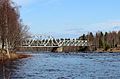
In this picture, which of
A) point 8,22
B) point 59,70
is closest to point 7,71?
point 59,70

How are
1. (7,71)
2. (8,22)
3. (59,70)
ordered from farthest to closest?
(8,22) < (59,70) < (7,71)

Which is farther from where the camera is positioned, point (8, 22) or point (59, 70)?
point (8, 22)

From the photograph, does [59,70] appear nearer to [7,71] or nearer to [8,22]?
[7,71]

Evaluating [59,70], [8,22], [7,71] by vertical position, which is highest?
[8,22]

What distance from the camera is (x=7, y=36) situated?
80.4m

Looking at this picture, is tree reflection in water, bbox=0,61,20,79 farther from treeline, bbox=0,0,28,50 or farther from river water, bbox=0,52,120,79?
treeline, bbox=0,0,28,50

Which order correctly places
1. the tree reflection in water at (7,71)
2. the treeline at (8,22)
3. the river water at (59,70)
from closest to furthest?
1. the tree reflection in water at (7,71)
2. the river water at (59,70)
3. the treeline at (8,22)

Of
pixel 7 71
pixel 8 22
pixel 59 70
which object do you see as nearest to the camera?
pixel 7 71

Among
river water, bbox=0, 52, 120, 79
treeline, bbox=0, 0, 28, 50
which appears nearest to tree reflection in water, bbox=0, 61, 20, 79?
river water, bbox=0, 52, 120, 79

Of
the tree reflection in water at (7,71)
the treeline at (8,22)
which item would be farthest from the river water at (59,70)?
the treeline at (8,22)

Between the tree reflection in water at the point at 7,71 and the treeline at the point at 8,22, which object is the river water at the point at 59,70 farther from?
the treeline at the point at 8,22

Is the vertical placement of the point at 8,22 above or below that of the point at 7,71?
above

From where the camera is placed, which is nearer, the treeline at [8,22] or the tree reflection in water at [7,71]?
the tree reflection in water at [7,71]

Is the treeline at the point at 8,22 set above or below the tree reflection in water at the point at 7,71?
above
